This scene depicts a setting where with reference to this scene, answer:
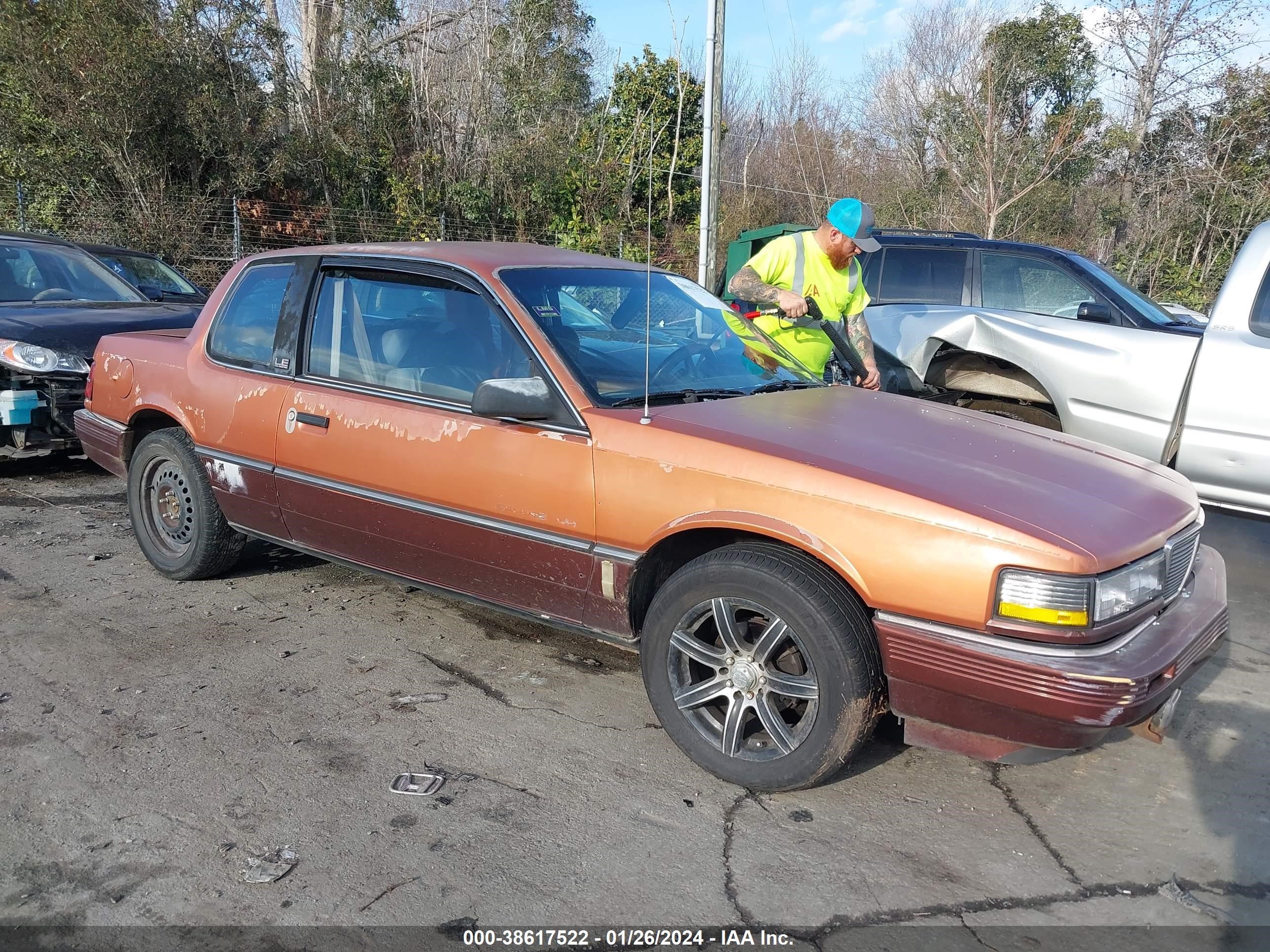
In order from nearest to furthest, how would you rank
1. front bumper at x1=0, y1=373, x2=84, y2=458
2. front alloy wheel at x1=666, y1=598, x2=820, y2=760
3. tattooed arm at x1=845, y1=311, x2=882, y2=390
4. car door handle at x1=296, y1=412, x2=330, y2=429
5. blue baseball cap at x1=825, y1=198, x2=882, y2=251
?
front alloy wheel at x1=666, y1=598, x2=820, y2=760, car door handle at x1=296, y1=412, x2=330, y2=429, blue baseball cap at x1=825, y1=198, x2=882, y2=251, tattooed arm at x1=845, y1=311, x2=882, y2=390, front bumper at x1=0, y1=373, x2=84, y2=458

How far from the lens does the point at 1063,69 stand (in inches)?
764

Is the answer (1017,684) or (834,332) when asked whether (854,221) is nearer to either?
(834,332)

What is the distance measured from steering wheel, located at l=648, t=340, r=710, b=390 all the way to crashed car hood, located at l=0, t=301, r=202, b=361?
13.6 ft

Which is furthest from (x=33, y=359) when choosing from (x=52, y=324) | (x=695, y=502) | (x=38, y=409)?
(x=695, y=502)

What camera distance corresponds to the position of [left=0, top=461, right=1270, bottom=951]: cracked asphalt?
8.29ft

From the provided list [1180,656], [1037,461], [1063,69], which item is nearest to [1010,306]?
[1037,461]

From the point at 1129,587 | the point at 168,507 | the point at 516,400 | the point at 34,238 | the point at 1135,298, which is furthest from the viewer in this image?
the point at 34,238

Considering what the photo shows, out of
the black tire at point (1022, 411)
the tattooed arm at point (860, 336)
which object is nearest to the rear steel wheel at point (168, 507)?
the tattooed arm at point (860, 336)

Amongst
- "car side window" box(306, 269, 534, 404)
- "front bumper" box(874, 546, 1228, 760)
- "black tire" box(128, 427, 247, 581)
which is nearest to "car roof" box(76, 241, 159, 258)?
"black tire" box(128, 427, 247, 581)

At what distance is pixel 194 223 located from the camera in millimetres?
15625

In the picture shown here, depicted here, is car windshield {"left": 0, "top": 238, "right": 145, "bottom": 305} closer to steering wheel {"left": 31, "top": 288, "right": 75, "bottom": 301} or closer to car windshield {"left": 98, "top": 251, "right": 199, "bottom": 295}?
steering wheel {"left": 31, "top": 288, "right": 75, "bottom": 301}

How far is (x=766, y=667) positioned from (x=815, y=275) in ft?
8.68

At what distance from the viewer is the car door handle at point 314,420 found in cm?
399

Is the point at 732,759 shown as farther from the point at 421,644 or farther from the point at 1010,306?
the point at 1010,306
